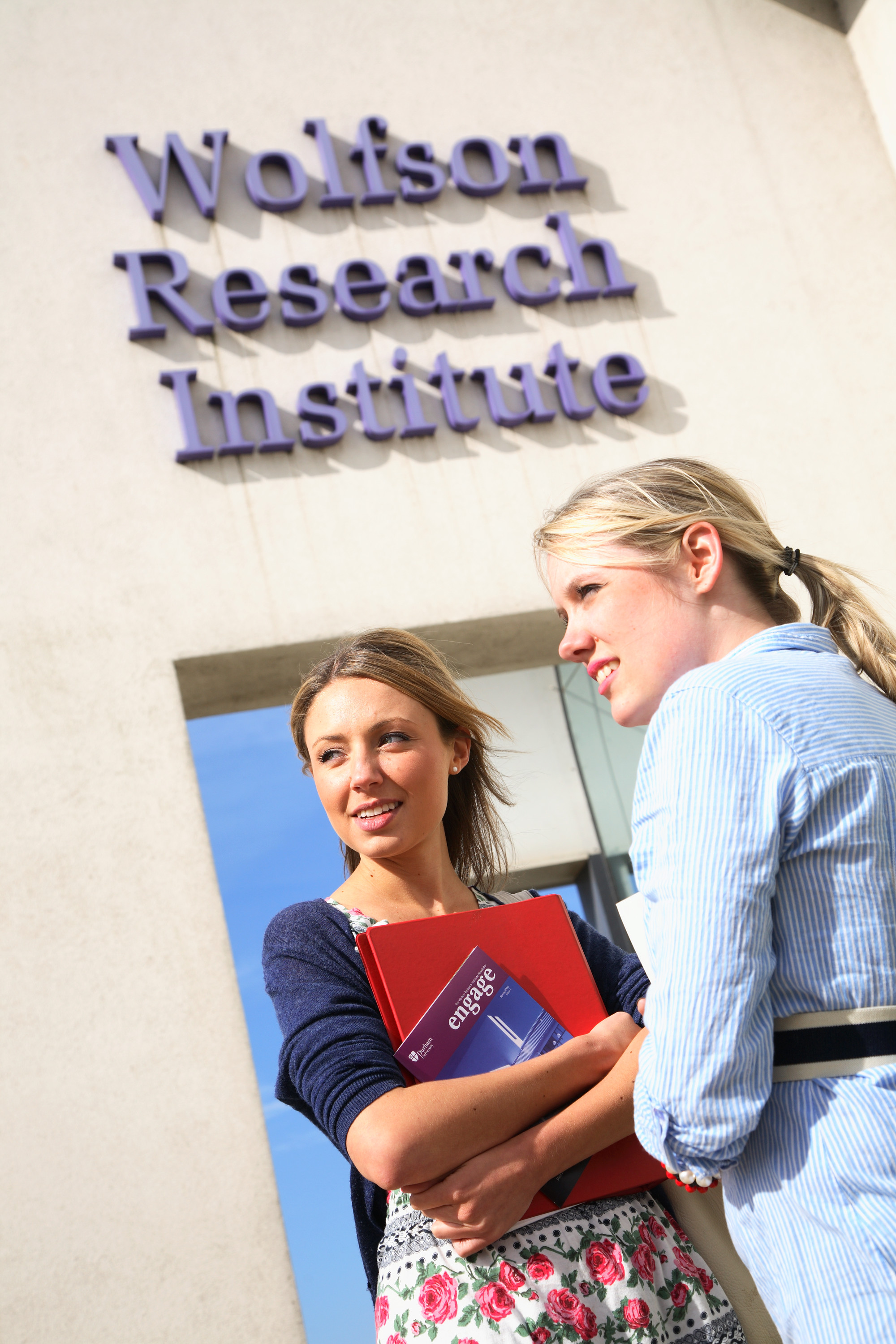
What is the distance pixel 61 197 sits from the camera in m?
4.12

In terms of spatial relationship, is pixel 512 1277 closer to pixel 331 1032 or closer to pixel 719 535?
pixel 331 1032

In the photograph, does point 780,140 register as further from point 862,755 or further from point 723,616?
point 862,755

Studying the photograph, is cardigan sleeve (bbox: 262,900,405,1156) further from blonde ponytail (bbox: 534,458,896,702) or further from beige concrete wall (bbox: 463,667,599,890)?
beige concrete wall (bbox: 463,667,599,890)

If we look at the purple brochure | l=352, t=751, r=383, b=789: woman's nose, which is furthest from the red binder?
l=352, t=751, r=383, b=789: woman's nose

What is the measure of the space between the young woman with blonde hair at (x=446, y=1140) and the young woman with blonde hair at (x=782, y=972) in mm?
277

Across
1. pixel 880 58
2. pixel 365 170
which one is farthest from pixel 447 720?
pixel 880 58

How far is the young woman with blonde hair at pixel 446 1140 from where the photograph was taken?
1.38m

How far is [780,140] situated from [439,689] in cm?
393

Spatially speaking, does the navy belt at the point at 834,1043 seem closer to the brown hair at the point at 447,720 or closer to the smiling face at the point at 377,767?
the smiling face at the point at 377,767

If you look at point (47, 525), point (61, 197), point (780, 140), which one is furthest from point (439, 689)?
point (780, 140)

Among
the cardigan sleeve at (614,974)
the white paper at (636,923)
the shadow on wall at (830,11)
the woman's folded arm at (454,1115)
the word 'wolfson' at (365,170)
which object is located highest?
the shadow on wall at (830,11)

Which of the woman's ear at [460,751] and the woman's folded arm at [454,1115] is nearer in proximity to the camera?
the woman's folded arm at [454,1115]

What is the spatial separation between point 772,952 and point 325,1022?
61 cm

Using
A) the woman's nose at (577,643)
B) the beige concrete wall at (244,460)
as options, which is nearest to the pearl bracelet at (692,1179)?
the woman's nose at (577,643)
